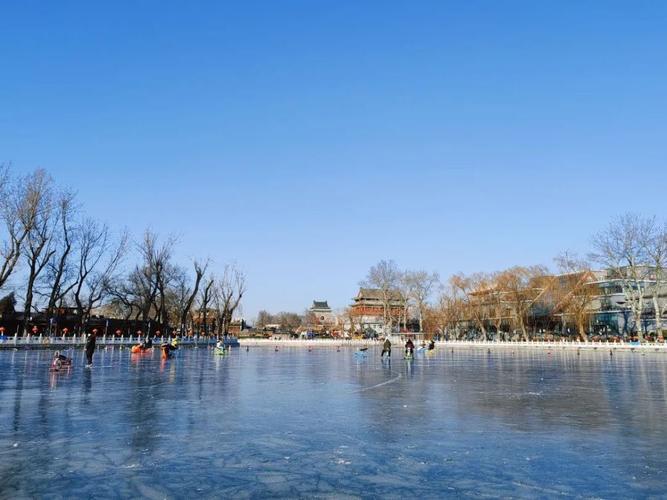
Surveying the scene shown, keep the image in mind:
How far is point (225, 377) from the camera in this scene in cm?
2048

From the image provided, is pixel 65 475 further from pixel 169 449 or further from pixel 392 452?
pixel 392 452

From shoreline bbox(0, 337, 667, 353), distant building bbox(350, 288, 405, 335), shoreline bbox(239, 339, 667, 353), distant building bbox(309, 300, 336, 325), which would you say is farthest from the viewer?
distant building bbox(309, 300, 336, 325)

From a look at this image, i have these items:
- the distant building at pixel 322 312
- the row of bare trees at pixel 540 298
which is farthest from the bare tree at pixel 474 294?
the distant building at pixel 322 312

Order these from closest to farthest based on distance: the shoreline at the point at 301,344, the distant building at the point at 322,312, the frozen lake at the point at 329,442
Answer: the frozen lake at the point at 329,442 < the shoreline at the point at 301,344 < the distant building at the point at 322,312

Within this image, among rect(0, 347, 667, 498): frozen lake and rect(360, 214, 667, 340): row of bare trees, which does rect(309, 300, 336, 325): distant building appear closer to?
rect(360, 214, 667, 340): row of bare trees

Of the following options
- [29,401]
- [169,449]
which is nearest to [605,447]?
[169,449]

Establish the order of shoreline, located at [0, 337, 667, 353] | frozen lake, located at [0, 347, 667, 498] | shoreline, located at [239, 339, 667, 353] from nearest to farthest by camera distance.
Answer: frozen lake, located at [0, 347, 667, 498]
shoreline, located at [0, 337, 667, 353]
shoreline, located at [239, 339, 667, 353]

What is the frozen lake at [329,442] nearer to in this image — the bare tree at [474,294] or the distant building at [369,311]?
the bare tree at [474,294]

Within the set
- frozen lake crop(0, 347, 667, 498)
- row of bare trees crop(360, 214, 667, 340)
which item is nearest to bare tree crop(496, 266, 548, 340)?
row of bare trees crop(360, 214, 667, 340)

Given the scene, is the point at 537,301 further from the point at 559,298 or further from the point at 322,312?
the point at 322,312

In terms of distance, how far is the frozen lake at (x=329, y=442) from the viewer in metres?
6.41

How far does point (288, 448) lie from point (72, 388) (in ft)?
32.5

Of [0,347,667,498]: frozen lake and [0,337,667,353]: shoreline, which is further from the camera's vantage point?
[0,337,667,353]: shoreline

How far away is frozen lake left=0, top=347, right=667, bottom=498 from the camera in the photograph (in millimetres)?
6410
